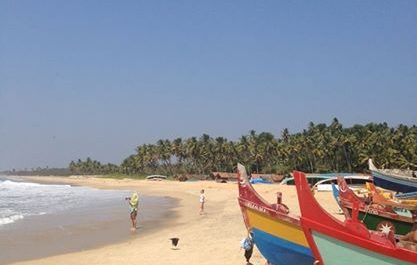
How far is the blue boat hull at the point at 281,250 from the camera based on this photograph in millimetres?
9938

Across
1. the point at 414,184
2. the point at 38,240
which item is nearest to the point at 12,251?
the point at 38,240

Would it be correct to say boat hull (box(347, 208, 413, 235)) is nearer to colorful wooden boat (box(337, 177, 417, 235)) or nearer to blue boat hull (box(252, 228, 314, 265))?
colorful wooden boat (box(337, 177, 417, 235))

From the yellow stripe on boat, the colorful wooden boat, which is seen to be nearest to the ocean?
the yellow stripe on boat

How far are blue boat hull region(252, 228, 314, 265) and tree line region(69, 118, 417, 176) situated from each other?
143ft

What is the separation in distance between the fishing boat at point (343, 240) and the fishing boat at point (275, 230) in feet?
3.23

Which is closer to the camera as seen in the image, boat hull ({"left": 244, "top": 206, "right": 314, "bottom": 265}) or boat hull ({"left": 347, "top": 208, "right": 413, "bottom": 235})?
boat hull ({"left": 244, "top": 206, "right": 314, "bottom": 265})

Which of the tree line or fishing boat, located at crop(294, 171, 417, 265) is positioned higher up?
the tree line

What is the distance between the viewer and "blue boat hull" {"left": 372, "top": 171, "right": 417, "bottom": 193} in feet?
84.7

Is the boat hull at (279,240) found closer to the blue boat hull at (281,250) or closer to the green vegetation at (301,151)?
the blue boat hull at (281,250)

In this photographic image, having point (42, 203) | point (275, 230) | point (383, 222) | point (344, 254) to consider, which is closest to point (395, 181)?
point (383, 222)

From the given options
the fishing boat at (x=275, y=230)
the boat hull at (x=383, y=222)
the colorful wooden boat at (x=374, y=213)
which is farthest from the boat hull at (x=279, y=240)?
the boat hull at (x=383, y=222)

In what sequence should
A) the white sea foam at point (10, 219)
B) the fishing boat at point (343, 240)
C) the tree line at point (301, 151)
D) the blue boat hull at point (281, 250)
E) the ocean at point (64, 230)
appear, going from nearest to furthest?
the fishing boat at point (343, 240) → the blue boat hull at point (281, 250) → the ocean at point (64, 230) → the white sea foam at point (10, 219) → the tree line at point (301, 151)

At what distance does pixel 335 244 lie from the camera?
8.38 meters

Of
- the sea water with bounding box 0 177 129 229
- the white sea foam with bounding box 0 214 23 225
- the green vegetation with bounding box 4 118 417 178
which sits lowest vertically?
the white sea foam with bounding box 0 214 23 225
